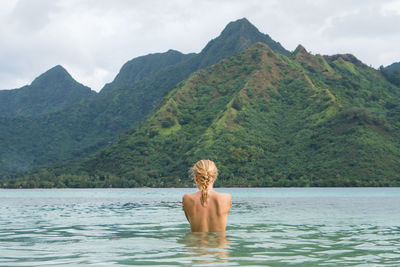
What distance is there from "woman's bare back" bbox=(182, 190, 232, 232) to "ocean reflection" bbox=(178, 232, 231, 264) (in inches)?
7.8

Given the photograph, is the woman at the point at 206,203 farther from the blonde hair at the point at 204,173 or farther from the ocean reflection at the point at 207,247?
the ocean reflection at the point at 207,247

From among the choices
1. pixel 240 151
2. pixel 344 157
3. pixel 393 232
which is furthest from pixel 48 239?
pixel 240 151

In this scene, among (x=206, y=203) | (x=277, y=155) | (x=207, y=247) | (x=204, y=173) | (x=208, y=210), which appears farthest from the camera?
(x=277, y=155)

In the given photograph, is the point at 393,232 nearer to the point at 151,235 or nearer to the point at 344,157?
the point at 151,235

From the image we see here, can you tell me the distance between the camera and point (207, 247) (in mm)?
13516

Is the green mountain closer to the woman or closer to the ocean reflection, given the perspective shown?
the ocean reflection

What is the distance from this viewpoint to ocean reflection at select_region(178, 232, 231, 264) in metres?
11.8

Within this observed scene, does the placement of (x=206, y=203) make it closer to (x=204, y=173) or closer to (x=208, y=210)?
(x=208, y=210)

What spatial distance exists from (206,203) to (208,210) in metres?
0.39

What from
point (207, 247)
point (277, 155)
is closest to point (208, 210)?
point (207, 247)

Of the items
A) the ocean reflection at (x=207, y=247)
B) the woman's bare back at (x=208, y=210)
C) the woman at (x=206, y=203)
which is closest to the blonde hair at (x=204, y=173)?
the woman at (x=206, y=203)

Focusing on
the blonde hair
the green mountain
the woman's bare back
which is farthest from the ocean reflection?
the green mountain

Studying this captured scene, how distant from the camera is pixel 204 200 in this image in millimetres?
13797

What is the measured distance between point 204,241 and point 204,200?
131 cm
